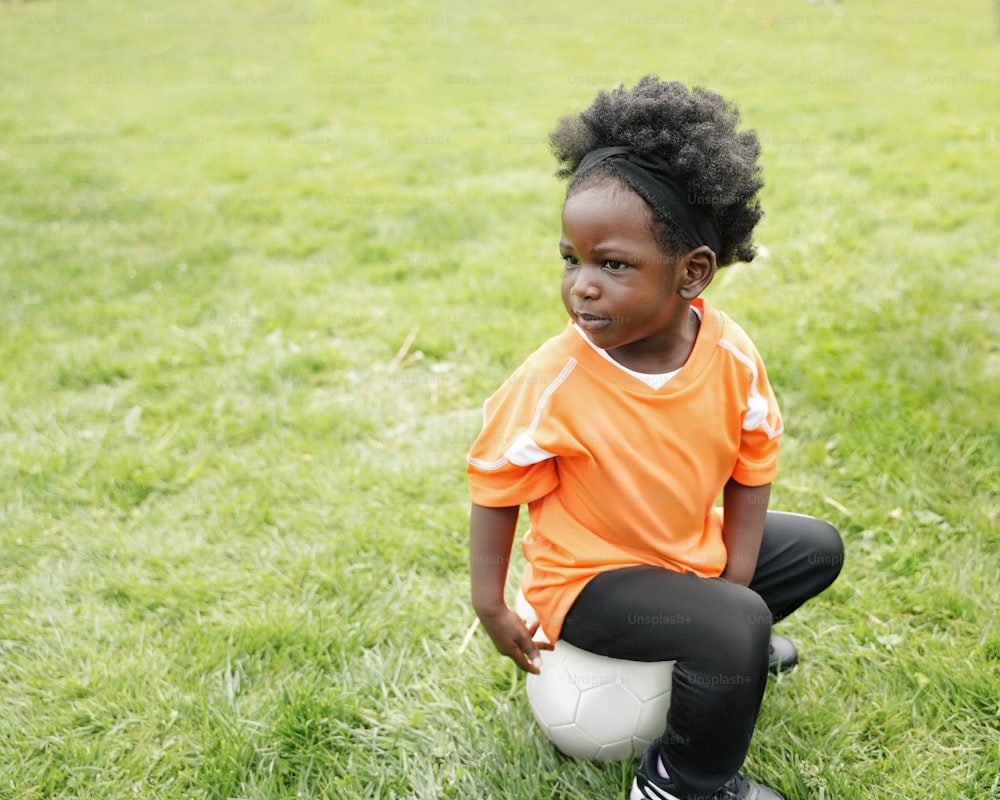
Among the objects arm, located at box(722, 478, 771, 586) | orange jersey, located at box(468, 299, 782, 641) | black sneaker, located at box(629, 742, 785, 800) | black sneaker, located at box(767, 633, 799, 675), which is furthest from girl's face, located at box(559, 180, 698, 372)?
black sneaker, located at box(767, 633, 799, 675)

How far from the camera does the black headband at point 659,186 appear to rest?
1.66 m

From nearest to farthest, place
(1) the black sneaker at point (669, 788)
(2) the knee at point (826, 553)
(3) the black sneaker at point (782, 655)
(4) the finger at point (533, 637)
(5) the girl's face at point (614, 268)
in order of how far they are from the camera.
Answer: (5) the girl's face at point (614, 268) → (1) the black sneaker at point (669, 788) → (4) the finger at point (533, 637) → (2) the knee at point (826, 553) → (3) the black sneaker at point (782, 655)

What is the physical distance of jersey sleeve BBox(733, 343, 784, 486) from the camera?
195 cm

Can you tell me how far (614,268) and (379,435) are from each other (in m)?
2.04

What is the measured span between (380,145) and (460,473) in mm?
4740

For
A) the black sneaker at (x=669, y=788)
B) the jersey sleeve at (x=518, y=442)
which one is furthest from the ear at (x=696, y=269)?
the black sneaker at (x=669, y=788)

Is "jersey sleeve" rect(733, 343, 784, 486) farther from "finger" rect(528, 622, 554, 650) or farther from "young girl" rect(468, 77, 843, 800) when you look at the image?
"finger" rect(528, 622, 554, 650)

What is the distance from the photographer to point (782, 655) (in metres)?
2.33

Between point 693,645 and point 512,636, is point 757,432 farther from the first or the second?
point 512,636

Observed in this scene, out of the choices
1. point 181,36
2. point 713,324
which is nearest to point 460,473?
point 713,324

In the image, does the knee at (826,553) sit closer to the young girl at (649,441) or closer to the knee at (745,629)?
the young girl at (649,441)

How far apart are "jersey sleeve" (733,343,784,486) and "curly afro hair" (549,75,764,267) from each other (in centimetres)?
32

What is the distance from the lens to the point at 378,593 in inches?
106

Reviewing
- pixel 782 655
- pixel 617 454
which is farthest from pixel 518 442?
pixel 782 655
